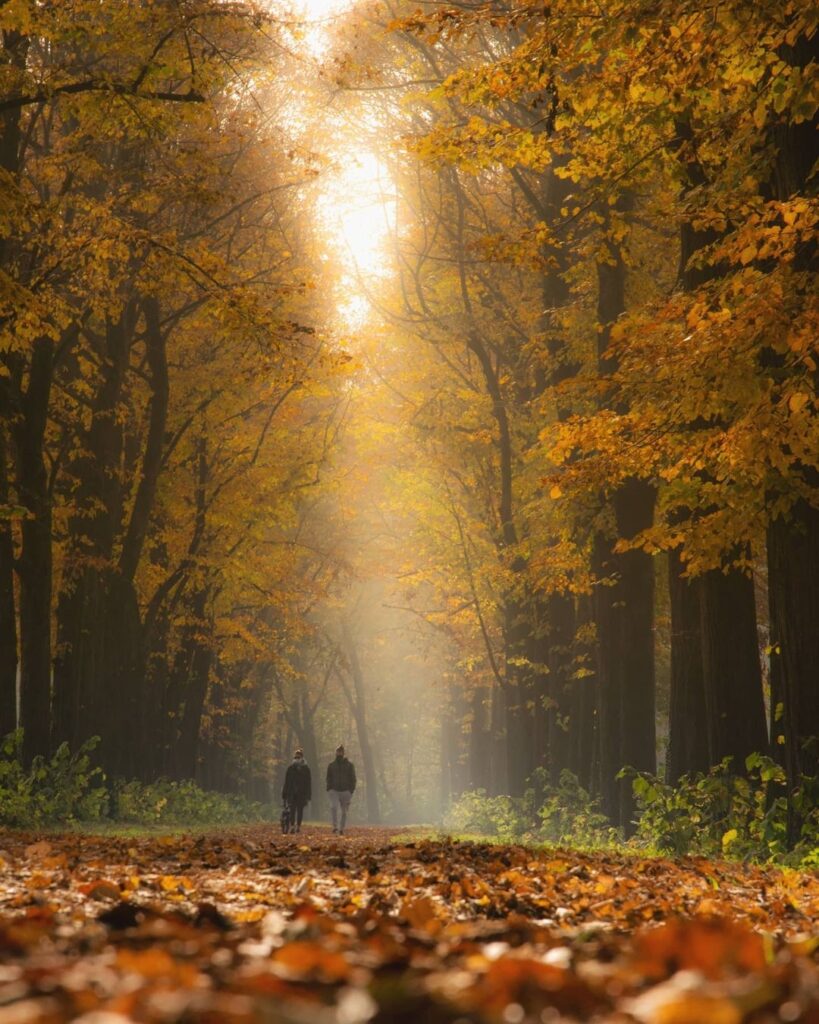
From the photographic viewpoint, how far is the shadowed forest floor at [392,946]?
2191mm

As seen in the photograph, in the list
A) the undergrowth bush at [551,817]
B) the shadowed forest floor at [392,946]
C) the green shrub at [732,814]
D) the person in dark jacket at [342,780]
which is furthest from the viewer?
the person in dark jacket at [342,780]

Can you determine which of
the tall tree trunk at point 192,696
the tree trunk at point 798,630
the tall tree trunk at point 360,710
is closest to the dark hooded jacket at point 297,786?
the tall tree trunk at point 192,696

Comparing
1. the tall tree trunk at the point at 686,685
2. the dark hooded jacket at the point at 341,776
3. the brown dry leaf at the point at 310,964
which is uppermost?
the tall tree trunk at the point at 686,685

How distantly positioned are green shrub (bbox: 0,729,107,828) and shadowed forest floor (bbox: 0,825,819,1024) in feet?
33.8

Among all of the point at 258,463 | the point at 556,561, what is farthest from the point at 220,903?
the point at 258,463

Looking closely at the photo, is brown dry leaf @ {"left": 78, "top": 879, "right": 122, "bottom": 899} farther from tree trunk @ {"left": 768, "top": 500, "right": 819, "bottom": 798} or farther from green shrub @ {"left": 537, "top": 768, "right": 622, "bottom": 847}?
green shrub @ {"left": 537, "top": 768, "right": 622, "bottom": 847}

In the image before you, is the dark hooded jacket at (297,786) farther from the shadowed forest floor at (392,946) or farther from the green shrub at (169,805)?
the shadowed forest floor at (392,946)

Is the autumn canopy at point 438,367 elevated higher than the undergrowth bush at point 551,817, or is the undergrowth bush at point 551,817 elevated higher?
the autumn canopy at point 438,367

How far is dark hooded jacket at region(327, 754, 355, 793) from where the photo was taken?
26609 mm

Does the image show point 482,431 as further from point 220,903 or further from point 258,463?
point 220,903

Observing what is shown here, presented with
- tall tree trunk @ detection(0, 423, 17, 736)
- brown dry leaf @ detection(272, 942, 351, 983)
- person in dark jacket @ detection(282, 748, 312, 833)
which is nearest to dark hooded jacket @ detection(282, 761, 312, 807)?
person in dark jacket @ detection(282, 748, 312, 833)

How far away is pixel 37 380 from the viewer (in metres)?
18.5

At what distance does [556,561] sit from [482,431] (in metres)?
6.29

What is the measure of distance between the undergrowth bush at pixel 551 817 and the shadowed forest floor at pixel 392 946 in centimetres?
996
